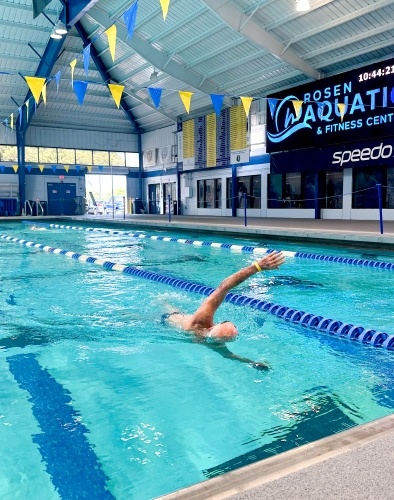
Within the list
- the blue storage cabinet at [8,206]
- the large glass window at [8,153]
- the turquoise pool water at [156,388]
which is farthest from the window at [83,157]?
the turquoise pool water at [156,388]

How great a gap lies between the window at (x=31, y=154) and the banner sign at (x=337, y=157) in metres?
12.7

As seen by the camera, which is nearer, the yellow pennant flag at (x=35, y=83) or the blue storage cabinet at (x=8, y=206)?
the yellow pennant flag at (x=35, y=83)

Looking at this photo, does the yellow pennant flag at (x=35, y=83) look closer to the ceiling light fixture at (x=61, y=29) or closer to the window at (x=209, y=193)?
the ceiling light fixture at (x=61, y=29)

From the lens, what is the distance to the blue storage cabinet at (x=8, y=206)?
22.8 metres

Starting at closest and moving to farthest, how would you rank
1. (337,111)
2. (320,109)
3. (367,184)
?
(337,111) < (367,184) < (320,109)

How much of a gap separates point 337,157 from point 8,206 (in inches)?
623

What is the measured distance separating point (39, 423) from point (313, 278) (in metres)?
5.01

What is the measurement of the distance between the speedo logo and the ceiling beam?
9.15 feet

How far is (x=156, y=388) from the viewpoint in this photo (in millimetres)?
2932

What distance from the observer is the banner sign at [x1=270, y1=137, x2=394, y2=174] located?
13.7m

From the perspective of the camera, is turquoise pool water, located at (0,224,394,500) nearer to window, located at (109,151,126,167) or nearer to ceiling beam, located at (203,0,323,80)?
ceiling beam, located at (203,0,323,80)

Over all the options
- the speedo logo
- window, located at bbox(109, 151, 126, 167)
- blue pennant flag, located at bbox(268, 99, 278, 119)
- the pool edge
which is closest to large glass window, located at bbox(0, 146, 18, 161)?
window, located at bbox(109, 151, 126, 167)

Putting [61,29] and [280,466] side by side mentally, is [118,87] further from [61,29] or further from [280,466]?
[280,466]

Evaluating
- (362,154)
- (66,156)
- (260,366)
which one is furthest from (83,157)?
(260,366)
